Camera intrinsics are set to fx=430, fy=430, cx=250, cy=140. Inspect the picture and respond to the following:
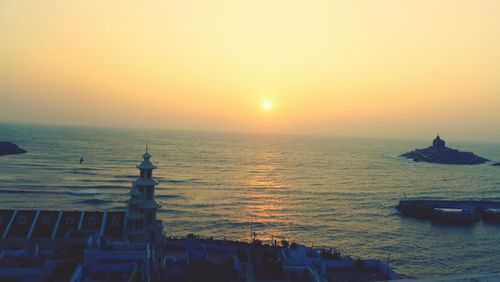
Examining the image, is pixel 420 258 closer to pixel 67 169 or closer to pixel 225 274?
pixel 225 274

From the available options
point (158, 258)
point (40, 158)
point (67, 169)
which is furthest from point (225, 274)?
point (40, 158)

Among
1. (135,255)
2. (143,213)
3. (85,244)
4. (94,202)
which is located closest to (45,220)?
(85,244)

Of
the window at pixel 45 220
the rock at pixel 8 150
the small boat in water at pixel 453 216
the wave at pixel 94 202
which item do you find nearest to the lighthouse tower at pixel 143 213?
the window at pixel 45 220

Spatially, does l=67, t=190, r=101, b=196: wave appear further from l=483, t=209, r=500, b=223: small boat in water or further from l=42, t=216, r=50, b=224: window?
l=483, t=209, r=500, b=223: small boat in water

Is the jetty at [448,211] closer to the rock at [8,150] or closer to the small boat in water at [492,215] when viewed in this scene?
the small boat in water at [492,215]

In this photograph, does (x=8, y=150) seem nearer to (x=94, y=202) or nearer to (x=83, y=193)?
(x=83, y=193)
